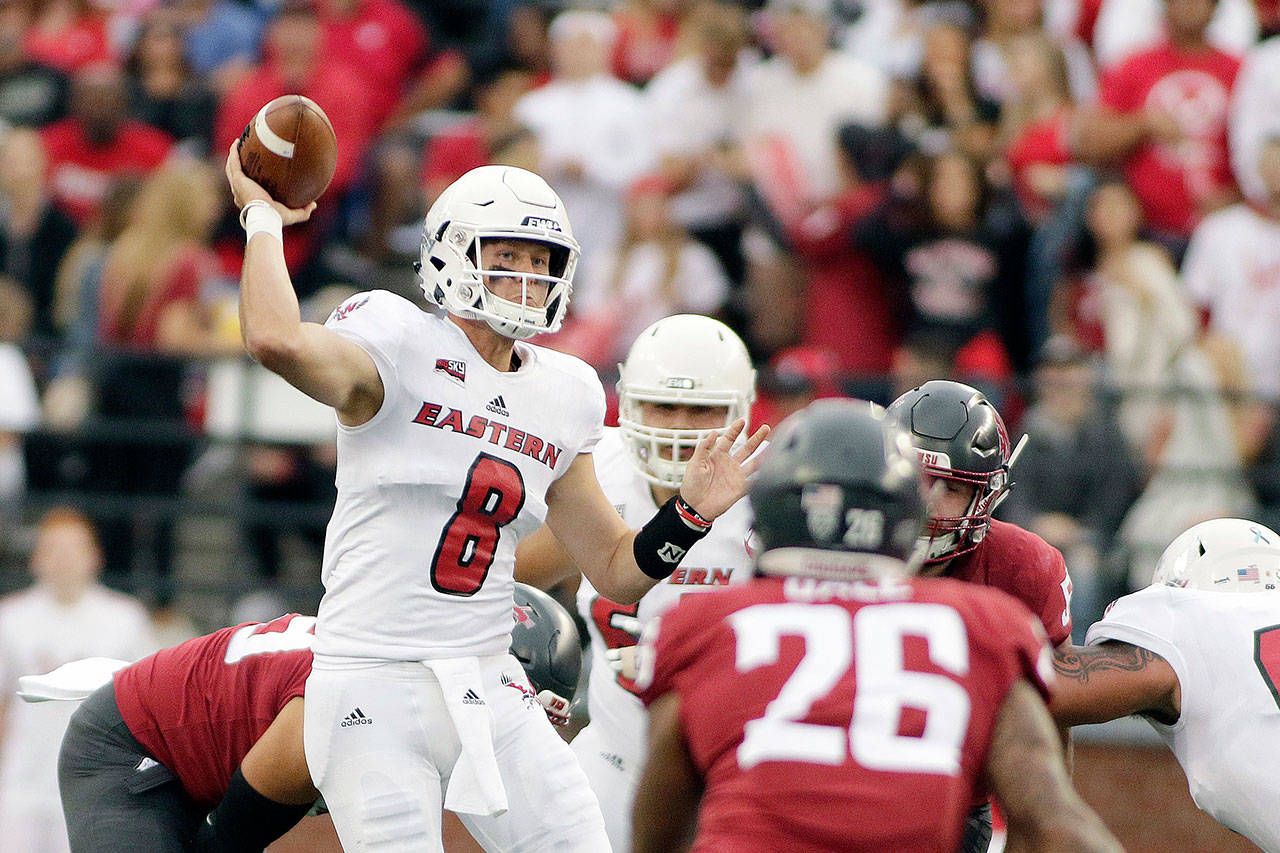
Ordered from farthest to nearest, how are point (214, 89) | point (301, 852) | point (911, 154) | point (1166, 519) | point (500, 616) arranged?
point (214, 89)
point (911, 154)
point (1166, 519)
point (301, 852)
point (500, 616)

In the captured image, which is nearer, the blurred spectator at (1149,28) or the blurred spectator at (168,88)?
the blurred spectator at (1149,28)

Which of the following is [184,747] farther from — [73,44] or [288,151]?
[73,44]

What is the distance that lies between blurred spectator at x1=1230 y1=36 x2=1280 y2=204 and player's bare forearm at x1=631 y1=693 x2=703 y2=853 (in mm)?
6022

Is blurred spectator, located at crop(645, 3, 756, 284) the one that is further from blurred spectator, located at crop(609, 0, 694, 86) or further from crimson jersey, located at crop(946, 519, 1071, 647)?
crimson jersey, located at crop(946, 519, 1071, 647)

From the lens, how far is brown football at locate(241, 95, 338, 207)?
402 cm

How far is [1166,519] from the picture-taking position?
7688 mm

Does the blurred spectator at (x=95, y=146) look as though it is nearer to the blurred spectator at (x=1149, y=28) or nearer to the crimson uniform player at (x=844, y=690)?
the blurred spectator at (x=1149, y=28)

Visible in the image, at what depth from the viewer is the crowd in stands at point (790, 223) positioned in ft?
25.9

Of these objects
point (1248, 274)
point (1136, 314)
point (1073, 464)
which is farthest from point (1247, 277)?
point (1073, 464)

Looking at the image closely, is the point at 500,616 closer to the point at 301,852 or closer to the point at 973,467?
the point at 973,467

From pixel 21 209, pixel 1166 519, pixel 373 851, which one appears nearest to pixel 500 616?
pixel 373 851

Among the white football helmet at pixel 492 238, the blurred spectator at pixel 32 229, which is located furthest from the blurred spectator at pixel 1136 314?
the blurred spectator at pixel 32 229

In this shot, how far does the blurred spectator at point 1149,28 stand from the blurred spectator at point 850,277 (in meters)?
1.40

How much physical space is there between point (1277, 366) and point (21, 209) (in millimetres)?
6500
